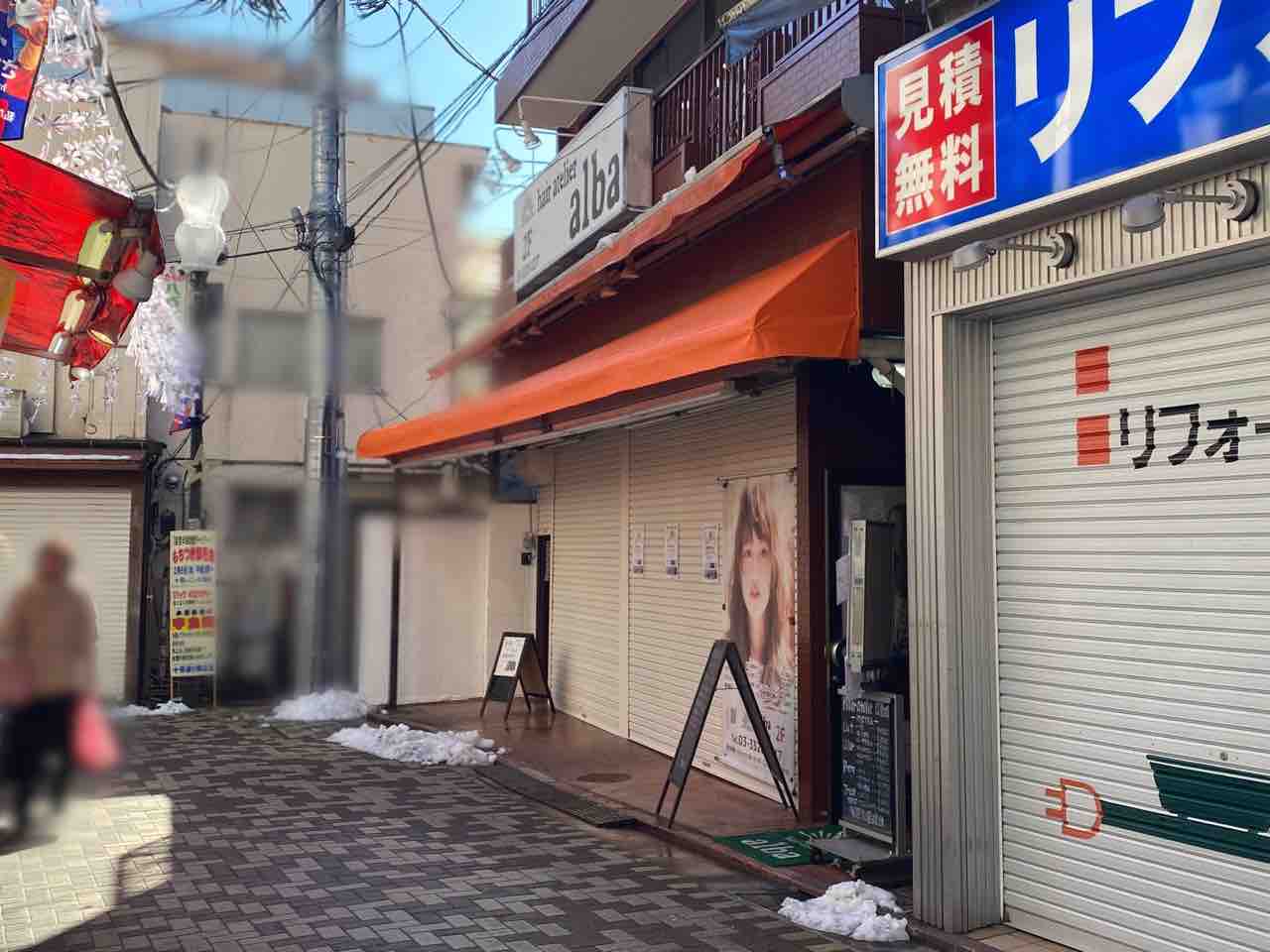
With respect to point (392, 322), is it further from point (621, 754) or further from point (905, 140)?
point (905, 140)

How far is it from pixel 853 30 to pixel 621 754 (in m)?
7.67

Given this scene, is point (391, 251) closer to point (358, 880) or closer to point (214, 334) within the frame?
point (214, 334)

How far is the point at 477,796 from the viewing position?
1004 cm

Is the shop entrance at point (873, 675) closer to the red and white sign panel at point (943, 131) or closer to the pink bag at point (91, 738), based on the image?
the red and white sign panel at point (943, 131)

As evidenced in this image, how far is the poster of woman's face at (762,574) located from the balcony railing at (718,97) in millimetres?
3311

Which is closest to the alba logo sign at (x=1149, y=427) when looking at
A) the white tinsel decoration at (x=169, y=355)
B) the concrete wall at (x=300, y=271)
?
the white tinsel decoration at (x=169, y=355)

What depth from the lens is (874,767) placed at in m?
7.52

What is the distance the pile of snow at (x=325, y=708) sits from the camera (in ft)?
46.9

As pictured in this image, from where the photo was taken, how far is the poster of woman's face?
9.56 meters

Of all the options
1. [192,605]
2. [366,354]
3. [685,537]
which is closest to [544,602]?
[685,537]

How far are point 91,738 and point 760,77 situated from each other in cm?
875

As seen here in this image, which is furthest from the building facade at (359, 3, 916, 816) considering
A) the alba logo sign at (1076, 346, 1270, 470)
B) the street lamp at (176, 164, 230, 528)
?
the street lamp at (176, 164, 230, 528)

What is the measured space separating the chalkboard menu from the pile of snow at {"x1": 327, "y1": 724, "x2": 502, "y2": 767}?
4.88 m

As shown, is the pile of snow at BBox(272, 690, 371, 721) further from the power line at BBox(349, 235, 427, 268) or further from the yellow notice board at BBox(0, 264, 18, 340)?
the yellow notice board at BBox(0, 264, 18, 340)
